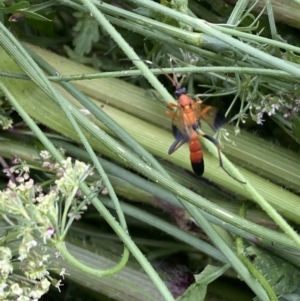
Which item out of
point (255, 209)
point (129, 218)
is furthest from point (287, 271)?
point (129, 218)

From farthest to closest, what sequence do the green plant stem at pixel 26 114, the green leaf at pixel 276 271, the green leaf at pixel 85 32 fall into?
the green leaf at pixel 85 32 → the green leaf at pixel 276 271 → the green plant stem at pixel 26 114

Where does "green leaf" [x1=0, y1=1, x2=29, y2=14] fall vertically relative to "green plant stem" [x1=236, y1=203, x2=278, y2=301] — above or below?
above

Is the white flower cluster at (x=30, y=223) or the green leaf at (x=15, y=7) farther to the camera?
the green leaf at (x=15, y=7)

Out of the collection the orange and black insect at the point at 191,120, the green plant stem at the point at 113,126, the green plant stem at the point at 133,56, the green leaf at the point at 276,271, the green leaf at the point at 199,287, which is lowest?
the green leaf at the point at 199,287

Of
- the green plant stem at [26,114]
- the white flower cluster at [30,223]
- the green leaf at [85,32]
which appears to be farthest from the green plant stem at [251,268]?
the green leaf at [85,32]

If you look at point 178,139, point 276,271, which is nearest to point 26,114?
point 178,139

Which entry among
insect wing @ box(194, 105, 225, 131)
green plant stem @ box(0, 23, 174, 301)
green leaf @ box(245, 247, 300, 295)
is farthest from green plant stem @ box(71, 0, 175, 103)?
green leaf @ box(245, 247, 300, 295)

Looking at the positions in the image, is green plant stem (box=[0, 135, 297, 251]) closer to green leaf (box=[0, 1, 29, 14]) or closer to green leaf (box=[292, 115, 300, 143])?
green leaf (box=[292, 115, 300, 143])

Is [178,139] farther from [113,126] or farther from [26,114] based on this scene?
[26,114]

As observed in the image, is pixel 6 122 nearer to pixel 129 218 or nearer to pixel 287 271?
pixel 129 218

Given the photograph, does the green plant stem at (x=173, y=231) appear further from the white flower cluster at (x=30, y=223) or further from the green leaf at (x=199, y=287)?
the white flower cluster at (x=30, y=223)

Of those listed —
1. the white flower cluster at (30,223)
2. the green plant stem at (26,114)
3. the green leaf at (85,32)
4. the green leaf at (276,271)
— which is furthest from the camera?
the green leaf at (85,32)

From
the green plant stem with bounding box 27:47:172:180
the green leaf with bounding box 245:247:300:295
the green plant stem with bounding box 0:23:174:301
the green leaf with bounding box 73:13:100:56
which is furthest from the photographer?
the green leaf with bounding box 73:13:100:56
